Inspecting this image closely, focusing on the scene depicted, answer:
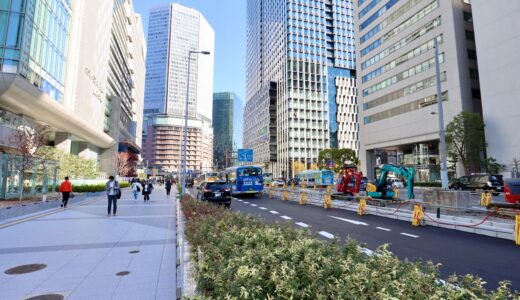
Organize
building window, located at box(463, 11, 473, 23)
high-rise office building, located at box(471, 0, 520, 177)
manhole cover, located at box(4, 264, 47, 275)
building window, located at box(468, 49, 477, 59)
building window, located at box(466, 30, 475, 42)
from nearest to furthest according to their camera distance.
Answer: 1. manhole cover, located at box(4, 264, 47, 275)
2. high-rise office building, located at box(471, 0, 520, 177)
3. building window, located at box(468, 49, 477, 59)
4. building window, located at box(466, 30, 475, 42)
5. building window, located at box(463, 11, 473, 23)

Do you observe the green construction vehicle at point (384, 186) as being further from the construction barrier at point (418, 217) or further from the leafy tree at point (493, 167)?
the leafy tree at point (493, 167)

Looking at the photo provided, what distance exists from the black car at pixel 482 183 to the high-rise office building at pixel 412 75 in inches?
353

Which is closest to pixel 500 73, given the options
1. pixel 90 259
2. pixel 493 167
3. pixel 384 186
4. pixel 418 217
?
pixel 493 167

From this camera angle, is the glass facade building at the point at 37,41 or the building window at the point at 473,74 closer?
the glass facade building at the point at 37,41

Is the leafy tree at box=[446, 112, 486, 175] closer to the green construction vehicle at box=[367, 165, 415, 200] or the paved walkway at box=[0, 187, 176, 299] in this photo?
the green construction vehicle at box=[367, 165, 415, 200]

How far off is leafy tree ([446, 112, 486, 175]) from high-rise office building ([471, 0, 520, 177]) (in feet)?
7.04

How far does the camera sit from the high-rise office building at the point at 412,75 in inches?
1757

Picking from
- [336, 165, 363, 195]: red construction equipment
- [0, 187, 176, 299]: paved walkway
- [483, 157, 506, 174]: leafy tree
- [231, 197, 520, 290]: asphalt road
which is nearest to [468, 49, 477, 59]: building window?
[483, 157, 506, 174]: leafy tree

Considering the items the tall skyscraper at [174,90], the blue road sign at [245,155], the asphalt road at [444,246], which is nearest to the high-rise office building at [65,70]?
the blue road sign at [245,155]

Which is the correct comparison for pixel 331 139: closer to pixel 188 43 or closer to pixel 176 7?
pixel 188 43

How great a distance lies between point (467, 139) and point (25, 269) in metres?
45.7

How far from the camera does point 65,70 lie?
36.7m

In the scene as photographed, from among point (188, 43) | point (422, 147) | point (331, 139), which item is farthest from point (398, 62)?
point (188, 43)

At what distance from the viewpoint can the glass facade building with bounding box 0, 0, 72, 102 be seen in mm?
25438
